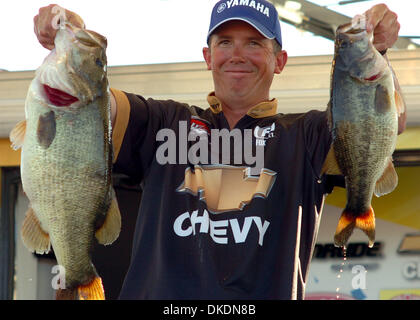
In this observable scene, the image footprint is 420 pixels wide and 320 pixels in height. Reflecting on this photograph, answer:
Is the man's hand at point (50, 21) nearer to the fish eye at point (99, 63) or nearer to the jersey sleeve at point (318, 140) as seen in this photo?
the fish eye at point (99, 63)

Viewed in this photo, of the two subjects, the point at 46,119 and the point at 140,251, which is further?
the point at 140,251

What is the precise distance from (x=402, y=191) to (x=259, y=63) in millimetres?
1782

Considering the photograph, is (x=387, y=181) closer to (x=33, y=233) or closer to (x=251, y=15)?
(x=251, y=15)

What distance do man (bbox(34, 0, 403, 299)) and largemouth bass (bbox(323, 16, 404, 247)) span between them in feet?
0.42

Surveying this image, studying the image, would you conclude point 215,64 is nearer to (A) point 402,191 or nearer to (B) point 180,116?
(B) point 180,116

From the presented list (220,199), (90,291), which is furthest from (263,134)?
(90,291)

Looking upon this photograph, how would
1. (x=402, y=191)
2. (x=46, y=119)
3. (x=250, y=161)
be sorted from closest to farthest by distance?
(x=46, y=119)
(x=250, y=161)
(x=402, y=191)

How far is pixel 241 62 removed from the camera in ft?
11.1

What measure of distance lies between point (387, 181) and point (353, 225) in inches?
9.7

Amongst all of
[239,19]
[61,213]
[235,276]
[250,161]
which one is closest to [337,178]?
[250,161]

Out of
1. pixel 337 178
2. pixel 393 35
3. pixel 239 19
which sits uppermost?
pixel 239 19

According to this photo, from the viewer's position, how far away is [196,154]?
3297 millimetres

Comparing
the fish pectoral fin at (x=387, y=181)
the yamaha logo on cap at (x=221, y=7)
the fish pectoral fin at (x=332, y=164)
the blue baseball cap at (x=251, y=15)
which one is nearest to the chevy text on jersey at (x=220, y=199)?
the fish pectoral fin at (x=332, y=164)

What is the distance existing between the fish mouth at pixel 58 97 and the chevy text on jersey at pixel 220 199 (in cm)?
38
